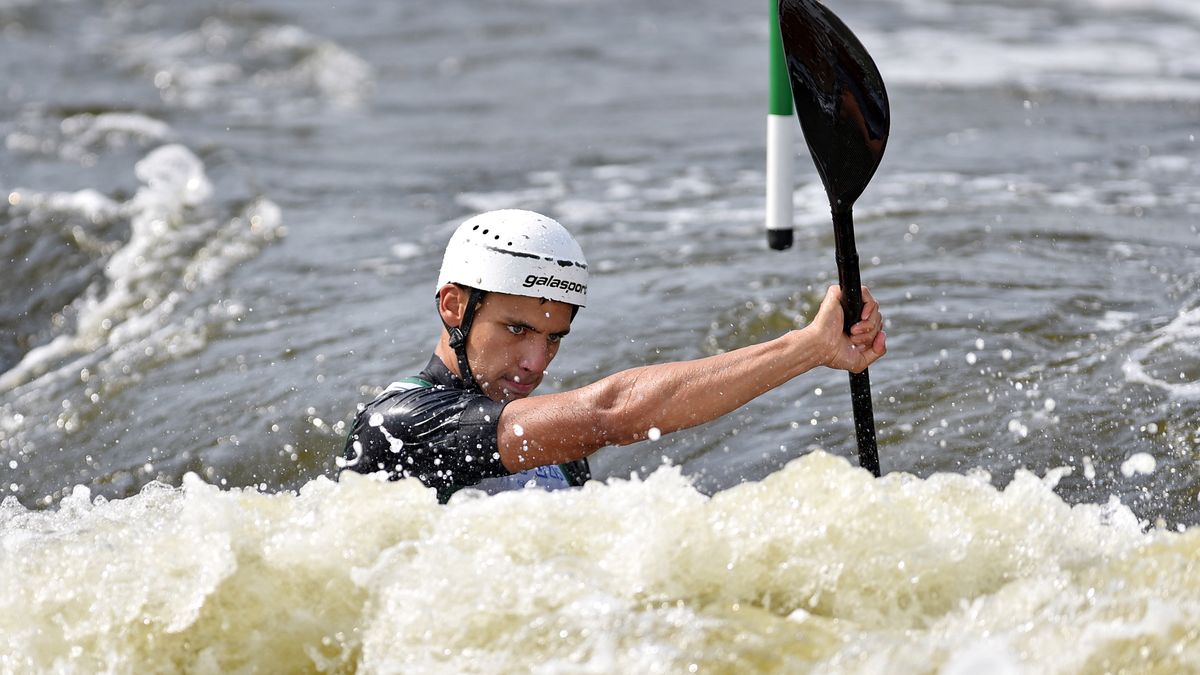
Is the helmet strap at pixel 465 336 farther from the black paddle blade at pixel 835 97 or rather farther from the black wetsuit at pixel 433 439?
the black paddle blade at pixel 835 97

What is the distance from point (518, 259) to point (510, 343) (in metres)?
0.26

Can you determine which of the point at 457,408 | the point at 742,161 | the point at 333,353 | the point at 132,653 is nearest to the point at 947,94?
the point at 742,161

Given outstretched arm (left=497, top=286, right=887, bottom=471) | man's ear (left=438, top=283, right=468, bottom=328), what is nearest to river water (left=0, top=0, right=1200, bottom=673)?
outstretched arm (left=497, top=286, right=887, bottom=471)

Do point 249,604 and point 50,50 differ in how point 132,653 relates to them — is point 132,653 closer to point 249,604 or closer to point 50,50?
point 249,604

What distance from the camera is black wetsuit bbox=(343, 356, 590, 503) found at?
13.9 feet

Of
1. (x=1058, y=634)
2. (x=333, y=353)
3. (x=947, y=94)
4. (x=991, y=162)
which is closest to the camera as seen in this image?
(x=1058, y=634)

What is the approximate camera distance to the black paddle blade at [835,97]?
13.8 ft

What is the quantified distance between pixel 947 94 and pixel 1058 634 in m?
10.7

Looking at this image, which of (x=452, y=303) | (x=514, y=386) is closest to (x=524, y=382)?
(x=514, y=386)

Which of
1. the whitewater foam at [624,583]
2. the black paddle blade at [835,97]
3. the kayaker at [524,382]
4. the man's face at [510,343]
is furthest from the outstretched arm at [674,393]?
the black paddle blade at [835,97]

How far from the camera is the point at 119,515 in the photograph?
4.53m

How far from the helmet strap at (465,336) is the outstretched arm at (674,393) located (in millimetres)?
409

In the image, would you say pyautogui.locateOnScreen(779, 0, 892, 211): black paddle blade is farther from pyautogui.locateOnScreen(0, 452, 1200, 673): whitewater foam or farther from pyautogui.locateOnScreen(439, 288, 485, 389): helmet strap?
pyautogui.locateOnScreen(439, 288, 485, 389): helmet strap

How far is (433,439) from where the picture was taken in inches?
169
